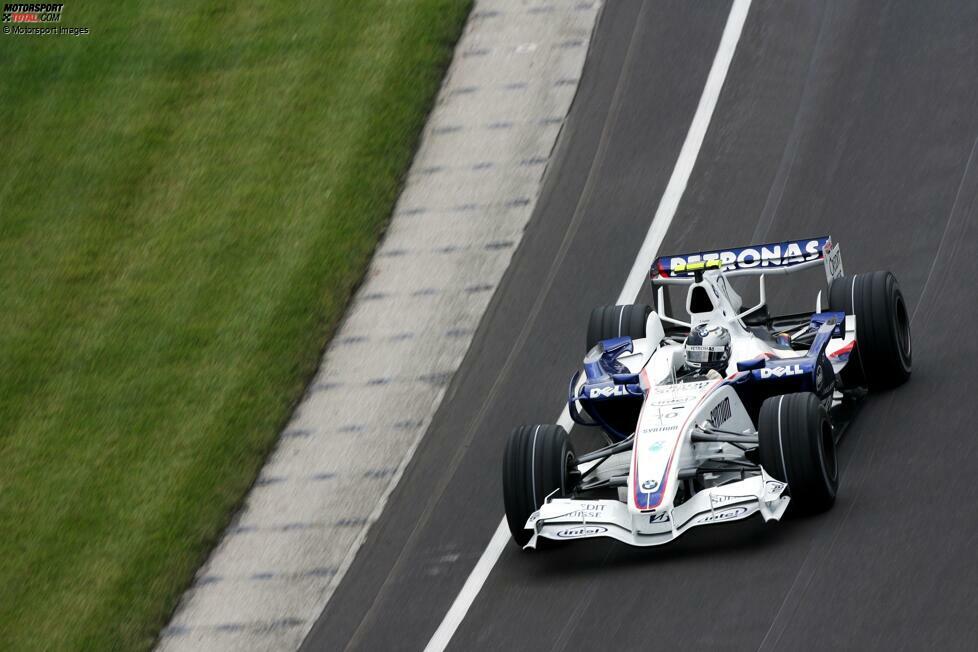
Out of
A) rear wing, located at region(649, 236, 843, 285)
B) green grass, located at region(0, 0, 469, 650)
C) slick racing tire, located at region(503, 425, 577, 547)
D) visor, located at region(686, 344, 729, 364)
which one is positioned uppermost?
rear wing, located at region(649, 236, 843, 285)

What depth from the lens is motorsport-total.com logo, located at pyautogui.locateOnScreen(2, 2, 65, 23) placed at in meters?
21.4

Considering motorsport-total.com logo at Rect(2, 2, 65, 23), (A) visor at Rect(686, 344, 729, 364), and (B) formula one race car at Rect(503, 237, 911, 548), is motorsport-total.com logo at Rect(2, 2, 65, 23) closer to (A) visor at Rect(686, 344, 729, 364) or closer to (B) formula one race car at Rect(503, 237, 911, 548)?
(B) formula one race car at Rect(503, 237, 911, 548)

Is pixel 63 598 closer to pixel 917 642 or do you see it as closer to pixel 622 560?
pixel 622 560

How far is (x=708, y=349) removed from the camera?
1293 cm

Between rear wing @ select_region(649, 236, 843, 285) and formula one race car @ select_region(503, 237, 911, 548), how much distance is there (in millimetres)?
12

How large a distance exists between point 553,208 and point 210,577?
232 inches

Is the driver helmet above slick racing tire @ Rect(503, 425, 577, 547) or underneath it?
above

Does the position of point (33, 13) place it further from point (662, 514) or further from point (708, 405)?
point (662, 514)

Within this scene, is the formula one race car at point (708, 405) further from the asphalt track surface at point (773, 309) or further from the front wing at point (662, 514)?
the asphalt track surface at point (773, 309)

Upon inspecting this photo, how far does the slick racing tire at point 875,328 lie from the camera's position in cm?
1319

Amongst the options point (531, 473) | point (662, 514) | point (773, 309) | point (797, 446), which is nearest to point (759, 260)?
point (773, 309)

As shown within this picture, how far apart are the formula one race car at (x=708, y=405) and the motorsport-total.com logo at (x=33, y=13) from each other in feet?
34.6

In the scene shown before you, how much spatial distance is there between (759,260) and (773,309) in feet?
5.33

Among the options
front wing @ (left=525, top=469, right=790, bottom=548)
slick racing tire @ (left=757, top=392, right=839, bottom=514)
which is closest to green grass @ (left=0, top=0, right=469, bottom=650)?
front wing @ (left=525, top=469, right=790, bottom=548)
